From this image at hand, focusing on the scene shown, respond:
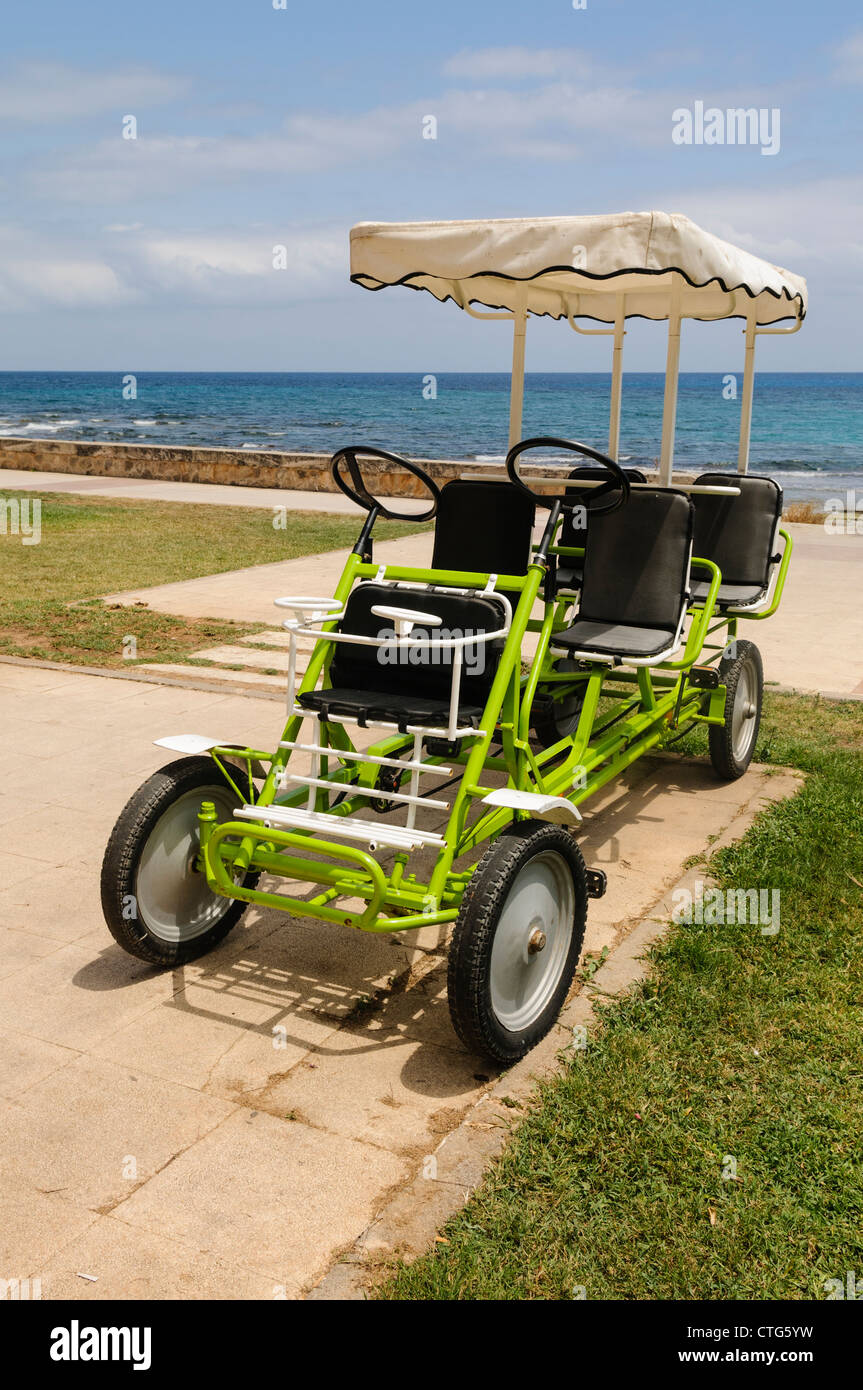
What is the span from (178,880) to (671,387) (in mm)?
3606

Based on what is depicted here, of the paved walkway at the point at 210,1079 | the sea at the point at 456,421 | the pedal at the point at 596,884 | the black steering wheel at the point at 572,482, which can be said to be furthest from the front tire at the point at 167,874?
the sea at the point at 456,421

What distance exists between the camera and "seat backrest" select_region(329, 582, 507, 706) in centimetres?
427

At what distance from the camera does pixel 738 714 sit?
6.32 meters

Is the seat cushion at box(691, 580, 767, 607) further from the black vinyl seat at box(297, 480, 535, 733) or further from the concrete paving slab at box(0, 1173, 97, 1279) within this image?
the concrete paving slab at box(0, 1173, 97, 1279)

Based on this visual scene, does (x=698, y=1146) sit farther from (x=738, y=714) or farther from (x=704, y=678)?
(x=738, y=714)

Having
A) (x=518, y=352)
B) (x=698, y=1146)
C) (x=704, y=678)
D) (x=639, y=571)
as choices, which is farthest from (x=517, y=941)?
(x=518, y=352)

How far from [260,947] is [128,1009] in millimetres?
606

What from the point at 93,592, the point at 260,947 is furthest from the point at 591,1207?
the point at 93,592

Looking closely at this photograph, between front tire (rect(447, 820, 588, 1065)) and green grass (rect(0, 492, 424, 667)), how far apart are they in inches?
200

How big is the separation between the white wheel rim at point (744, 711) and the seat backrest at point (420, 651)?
2.30 meters

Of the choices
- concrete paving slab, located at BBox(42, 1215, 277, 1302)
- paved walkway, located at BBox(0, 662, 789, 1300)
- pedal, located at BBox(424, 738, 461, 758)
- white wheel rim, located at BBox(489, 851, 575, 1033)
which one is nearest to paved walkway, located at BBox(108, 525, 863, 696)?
paved walkway, located at BBox(0, 662, 789, 1300)

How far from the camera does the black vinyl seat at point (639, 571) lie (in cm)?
555

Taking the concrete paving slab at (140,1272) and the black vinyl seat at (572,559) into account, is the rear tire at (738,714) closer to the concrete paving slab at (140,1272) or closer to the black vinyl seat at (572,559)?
the black vinyl seat at (572,559)
